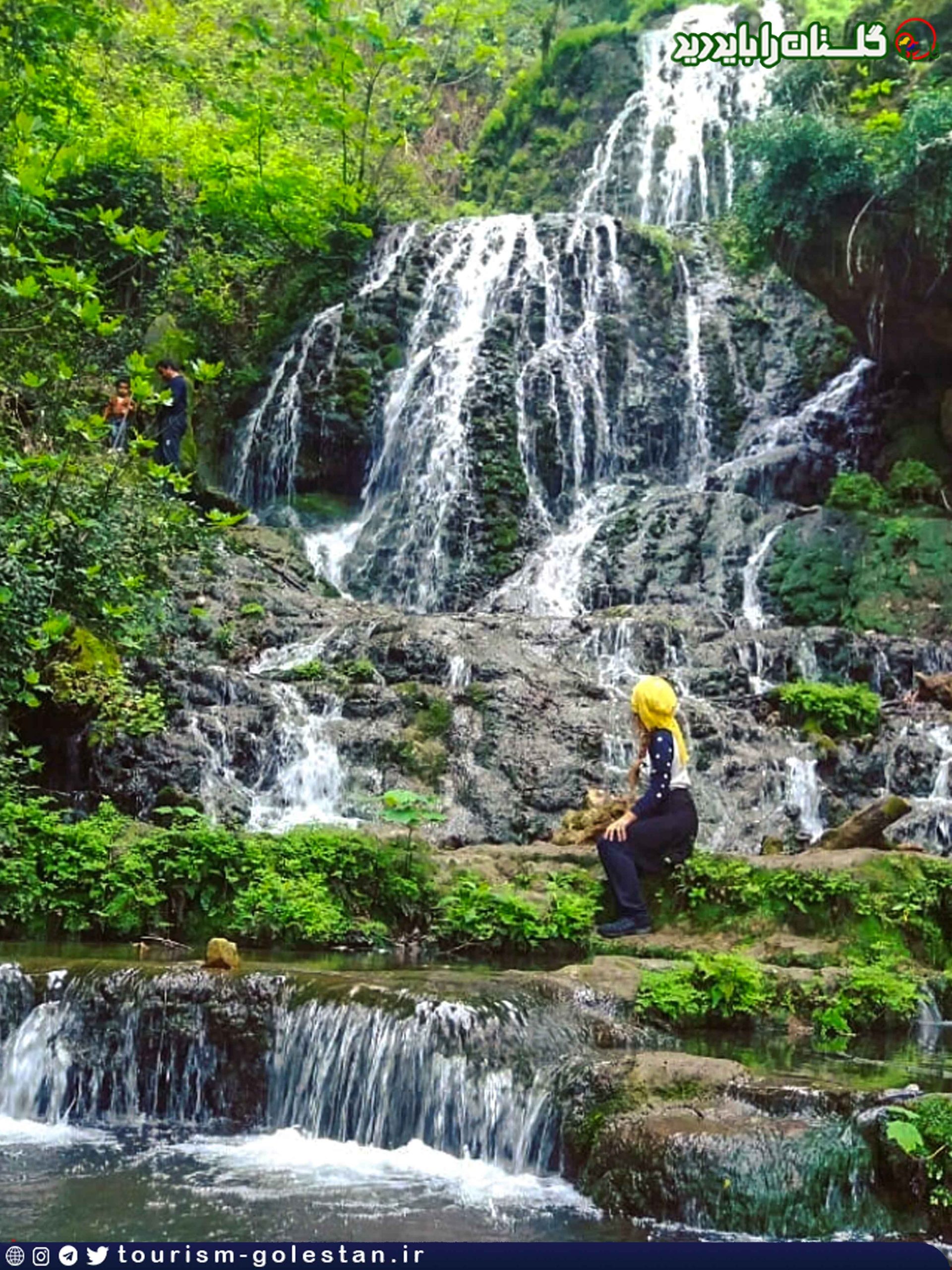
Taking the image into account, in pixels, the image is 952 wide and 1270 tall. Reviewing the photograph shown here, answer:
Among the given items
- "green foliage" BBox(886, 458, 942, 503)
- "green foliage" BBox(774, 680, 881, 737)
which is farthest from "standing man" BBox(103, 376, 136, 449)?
"green foliage" BBox(886, 458, 942, 503)

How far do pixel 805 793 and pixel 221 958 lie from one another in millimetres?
6725

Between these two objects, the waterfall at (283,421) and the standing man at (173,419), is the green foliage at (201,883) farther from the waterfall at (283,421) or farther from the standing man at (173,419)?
the waterfall at (283,421)

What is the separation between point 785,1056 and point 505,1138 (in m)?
1.45

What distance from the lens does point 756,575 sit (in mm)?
16562

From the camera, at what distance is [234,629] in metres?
13.7

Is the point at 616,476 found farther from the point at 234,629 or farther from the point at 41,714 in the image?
the point at 41,714

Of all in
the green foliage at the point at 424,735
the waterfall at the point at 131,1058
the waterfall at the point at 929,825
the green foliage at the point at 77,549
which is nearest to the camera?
the waterfall at the point at 131,1058

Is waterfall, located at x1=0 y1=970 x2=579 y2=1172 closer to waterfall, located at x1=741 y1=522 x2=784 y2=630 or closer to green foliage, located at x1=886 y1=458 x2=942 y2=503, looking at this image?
waterfall, located at x1=741 y1=522 x2=784 y2=630

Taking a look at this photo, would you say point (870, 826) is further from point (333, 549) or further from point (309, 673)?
point (333, 549)

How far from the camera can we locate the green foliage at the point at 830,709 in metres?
12.0

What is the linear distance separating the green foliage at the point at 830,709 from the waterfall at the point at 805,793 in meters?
0.50

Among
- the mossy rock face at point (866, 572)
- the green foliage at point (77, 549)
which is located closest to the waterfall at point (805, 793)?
the mossy rock face at point (866, 572)

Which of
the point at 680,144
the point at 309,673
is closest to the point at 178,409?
the point at 309,673

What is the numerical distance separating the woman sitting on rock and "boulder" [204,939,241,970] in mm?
2368
